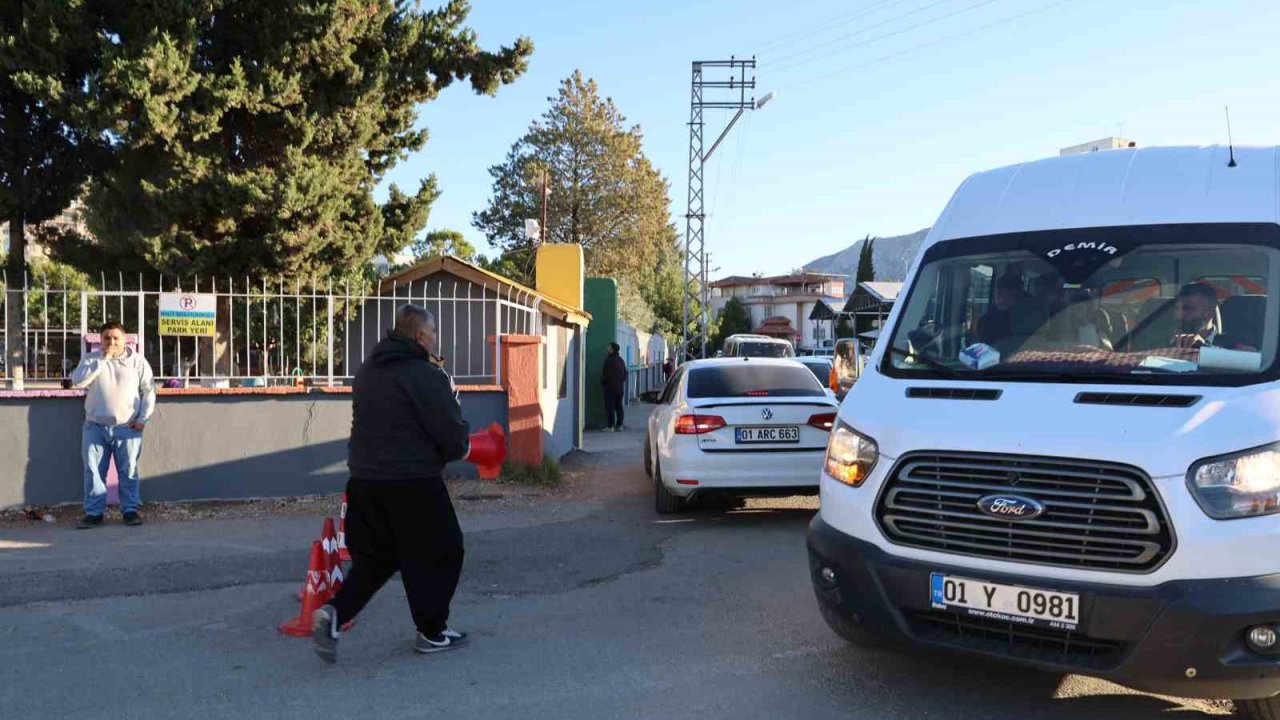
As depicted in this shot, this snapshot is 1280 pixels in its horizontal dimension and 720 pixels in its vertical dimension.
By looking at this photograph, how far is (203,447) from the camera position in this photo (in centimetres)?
976

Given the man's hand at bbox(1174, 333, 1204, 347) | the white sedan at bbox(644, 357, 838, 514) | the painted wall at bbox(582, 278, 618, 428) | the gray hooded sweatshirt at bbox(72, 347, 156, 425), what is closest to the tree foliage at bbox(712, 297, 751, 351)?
the painted wall at bbox(582, 278, 618, 428)

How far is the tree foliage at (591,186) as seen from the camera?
154ft

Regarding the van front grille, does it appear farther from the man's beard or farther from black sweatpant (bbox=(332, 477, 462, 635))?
black sweatpant (bbox=(332, 477, 462, 635))

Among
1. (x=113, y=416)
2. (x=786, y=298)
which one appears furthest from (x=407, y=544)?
(x=786, y=298)

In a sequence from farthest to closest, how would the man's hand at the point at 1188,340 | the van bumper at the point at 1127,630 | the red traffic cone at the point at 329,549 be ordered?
the red traffic cone at the point at 329,549 → the man's hand at the point at 1188,340 → the van bumper at the point at 1127,630

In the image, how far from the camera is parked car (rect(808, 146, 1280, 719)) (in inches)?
140

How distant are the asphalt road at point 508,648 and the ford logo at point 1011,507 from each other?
96 cm

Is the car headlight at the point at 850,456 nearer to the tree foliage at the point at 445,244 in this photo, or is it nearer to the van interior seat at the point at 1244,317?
the van interior seat at the point at 1244,317

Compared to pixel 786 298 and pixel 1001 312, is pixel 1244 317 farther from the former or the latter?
pixel 786 298

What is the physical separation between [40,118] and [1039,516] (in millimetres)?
12935

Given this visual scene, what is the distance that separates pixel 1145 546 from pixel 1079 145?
366 centimetres

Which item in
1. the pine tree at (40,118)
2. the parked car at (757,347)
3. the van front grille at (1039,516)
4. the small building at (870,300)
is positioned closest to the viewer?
the van front grille at (1039,516)

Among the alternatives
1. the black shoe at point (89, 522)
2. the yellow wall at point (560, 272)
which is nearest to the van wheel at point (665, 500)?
the black shoe at point (89, 522)

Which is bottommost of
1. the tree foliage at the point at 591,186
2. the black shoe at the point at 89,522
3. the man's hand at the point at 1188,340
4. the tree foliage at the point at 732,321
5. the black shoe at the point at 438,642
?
the black shoe at the point at 438,642
